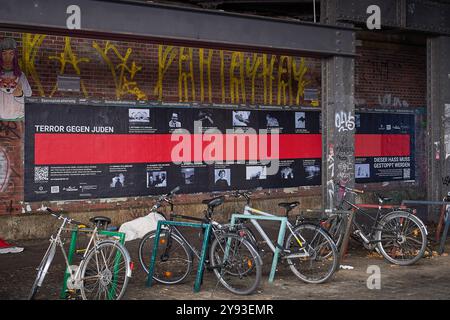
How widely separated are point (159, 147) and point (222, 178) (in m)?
1.74

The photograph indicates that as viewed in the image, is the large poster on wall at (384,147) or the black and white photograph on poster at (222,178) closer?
the black and white photograph on poster at (222,178)

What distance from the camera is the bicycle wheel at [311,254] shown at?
7730 mm

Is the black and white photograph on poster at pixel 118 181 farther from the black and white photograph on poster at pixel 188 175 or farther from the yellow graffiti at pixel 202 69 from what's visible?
the yellow graffiti at pixel 202 69

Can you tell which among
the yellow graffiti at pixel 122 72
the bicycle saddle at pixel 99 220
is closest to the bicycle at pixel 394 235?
the bicycle saddle at pixel 99 220

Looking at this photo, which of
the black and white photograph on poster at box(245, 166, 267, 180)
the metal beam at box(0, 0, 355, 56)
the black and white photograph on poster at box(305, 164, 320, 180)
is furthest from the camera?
the black and white photograph on poster at box(305, 164, 320, 180)

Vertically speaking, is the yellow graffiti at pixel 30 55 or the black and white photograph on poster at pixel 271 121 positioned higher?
the yellow graffiti at pixel 30 55

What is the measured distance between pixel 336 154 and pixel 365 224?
152cm

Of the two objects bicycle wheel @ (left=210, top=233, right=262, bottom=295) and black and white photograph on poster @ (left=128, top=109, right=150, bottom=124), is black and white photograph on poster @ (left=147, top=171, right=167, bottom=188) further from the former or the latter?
bicycle wheel @ (left=210, top=233, right=262, bottom=295)

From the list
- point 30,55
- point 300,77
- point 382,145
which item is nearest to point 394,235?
point 300,77

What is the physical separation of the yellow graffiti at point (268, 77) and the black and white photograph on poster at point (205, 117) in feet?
5.11

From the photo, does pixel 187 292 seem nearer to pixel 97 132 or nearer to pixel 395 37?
pixel 97 132

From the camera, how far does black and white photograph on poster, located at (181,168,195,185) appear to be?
13328 mm

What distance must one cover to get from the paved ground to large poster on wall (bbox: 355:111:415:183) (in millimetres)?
7156

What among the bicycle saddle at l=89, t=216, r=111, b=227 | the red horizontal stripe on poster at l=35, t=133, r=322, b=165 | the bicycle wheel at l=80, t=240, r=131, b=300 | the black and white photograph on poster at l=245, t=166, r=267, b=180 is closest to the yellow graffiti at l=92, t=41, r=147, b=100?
the red horizontal stripe on poster at l=35, t=133, r=322, b=165
